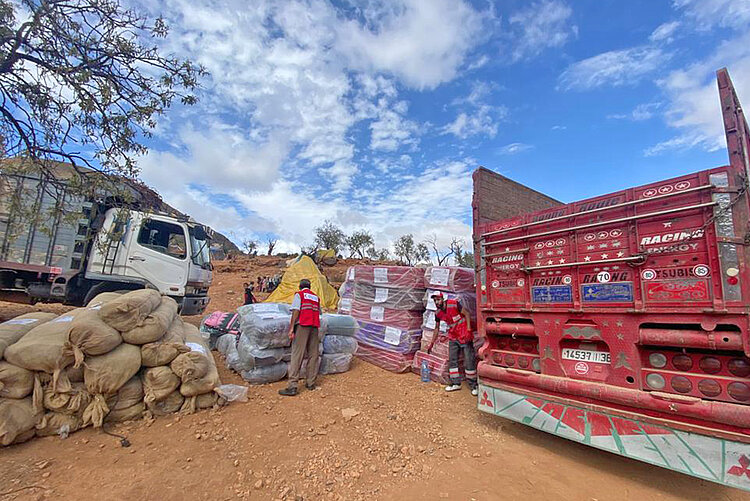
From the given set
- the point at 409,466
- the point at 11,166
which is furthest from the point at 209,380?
the point at 11,166

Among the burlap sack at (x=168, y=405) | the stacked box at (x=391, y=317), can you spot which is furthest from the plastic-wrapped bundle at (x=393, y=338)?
the burlap sack at (x=168, y=405)

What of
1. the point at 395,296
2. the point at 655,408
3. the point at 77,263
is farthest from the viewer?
the point at 77,263

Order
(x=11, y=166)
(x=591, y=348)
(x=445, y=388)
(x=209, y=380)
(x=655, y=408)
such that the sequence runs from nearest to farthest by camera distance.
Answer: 1. (x=655, y=408)
2. (x=591, y=348)
3. (x=209, y=380)
4. (x=11, y=166)
5. (x=445, y=388)

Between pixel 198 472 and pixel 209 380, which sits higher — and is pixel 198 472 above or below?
below

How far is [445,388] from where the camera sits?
498 cm

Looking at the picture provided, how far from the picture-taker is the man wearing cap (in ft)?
16.3

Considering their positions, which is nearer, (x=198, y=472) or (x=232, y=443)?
(x=198, y=472)

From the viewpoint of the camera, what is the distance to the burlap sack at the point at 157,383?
333cm

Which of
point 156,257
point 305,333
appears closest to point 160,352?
point 305,333

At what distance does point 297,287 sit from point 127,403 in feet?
32.1

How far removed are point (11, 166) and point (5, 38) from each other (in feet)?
4.76

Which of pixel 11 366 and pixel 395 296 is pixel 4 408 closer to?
pixel 11 366

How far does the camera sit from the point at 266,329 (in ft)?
15.4

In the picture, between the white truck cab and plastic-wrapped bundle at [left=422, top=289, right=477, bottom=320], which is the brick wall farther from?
the white truck cab
